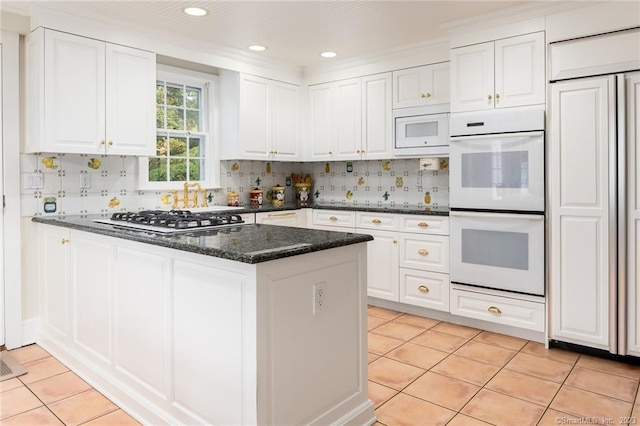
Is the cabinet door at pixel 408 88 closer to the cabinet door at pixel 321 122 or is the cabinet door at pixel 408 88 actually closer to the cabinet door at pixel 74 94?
the cabinet door at pixel 321 122

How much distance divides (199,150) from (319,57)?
152 cm

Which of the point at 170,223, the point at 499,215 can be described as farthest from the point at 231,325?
the point at 499,215

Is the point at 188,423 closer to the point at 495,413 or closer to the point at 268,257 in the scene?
the point at 268,257

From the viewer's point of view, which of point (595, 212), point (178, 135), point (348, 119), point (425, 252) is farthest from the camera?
point (348, 119)

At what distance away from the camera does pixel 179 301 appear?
2027 millimetres

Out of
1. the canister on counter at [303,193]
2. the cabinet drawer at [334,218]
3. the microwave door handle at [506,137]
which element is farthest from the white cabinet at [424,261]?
the canister on counter at [303,193]

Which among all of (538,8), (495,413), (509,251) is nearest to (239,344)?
(495,413)

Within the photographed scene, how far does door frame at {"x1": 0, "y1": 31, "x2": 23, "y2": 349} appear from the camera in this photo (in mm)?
3152

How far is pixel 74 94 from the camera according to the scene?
3.19m

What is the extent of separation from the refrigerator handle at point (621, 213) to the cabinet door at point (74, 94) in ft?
11.5

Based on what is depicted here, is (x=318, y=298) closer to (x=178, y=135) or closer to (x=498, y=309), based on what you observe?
(x=498, y=309)

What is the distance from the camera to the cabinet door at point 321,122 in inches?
187

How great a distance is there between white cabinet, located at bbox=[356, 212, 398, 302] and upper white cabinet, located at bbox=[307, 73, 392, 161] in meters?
0.65

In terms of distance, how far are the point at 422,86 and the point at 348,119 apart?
0.85m
